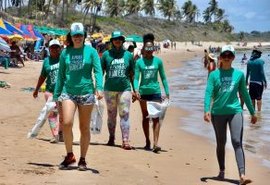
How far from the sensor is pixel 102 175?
6039 mm

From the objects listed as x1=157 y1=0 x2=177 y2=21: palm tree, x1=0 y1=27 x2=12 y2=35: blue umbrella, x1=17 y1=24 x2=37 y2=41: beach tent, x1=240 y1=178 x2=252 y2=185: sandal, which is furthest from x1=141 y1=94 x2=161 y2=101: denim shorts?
x1=157 y1=0 x2=177 y2=21: palm tree

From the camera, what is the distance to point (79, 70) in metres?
6.02

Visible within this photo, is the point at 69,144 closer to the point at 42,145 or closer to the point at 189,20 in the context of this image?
the point at 42,145

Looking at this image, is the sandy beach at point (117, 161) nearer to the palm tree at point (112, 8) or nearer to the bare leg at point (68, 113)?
the bare leg at point (68, 113)

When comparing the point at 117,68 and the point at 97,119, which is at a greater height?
the point at 117,68

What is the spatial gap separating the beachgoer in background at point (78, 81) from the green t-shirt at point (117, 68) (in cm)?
183

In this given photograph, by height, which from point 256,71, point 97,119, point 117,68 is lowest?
point 97,119

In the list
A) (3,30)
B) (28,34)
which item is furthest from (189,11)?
(3,30)

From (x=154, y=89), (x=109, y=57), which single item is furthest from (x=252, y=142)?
(x=109, y=57)

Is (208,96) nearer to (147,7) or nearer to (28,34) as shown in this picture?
(28,34)

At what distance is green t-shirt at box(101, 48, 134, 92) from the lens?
7.96 metres

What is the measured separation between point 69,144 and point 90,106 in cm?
52

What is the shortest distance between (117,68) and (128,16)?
11275cm

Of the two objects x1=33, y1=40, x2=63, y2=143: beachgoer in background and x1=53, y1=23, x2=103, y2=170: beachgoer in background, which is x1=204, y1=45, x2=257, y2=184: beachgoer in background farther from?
x1=33, y1=40, x2=63, y2=143: beachgoer in background
